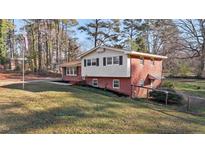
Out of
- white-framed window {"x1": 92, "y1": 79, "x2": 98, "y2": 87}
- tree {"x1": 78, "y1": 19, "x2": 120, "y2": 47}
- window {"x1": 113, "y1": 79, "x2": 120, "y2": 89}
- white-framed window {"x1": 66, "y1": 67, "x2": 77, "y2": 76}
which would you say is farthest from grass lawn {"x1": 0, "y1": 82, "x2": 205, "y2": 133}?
tree {"x1": 78, "y1": 19, "x2": 120, "y2": 47}

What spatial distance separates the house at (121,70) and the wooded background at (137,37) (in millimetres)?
8429

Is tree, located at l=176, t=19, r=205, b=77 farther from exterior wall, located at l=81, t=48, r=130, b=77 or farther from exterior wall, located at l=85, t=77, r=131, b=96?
exterior wall, located at l=85, t=77, r=131, b=96

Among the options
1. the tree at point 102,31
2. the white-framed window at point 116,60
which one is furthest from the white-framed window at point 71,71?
the white-framed window at point 116,60

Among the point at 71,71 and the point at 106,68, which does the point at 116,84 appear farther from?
the point at 71,71

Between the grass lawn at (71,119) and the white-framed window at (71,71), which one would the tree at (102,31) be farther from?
the grass lawn at (71,119)

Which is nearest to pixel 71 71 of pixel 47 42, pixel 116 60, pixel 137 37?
pixel 116 60

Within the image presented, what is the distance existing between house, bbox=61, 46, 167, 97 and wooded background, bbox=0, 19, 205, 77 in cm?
843

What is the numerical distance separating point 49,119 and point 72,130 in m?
1.11

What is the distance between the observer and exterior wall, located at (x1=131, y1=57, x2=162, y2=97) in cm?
1730

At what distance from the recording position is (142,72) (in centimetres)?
1814

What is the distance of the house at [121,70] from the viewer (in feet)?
55.9

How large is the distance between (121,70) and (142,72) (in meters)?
2.07
